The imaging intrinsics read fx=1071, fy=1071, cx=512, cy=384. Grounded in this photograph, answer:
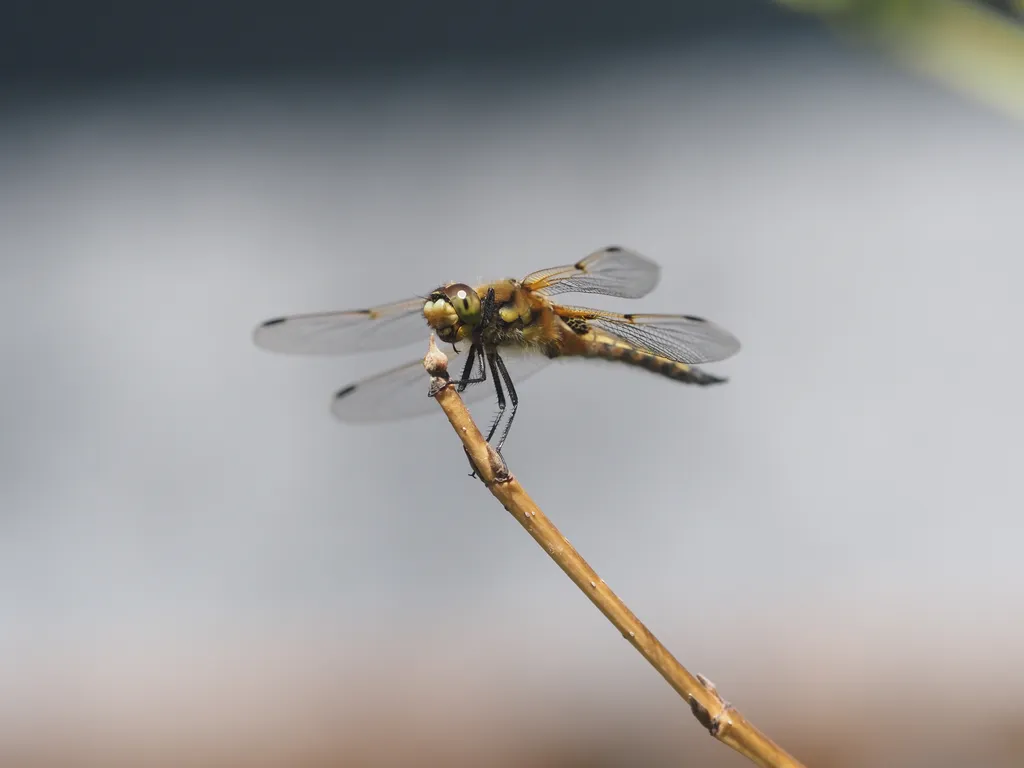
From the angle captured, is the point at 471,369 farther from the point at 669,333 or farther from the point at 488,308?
the point at 669,333

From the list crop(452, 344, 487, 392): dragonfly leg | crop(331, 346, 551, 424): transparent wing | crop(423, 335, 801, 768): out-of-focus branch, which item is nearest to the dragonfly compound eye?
crop(452, 344, 487, 392): dragonfly leg

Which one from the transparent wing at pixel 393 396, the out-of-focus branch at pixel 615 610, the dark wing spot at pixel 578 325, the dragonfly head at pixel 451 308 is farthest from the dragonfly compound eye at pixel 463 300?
the out-of-focus branch at pixel 615 610

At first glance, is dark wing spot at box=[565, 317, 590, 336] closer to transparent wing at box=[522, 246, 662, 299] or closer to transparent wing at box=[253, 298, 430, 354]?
transparent wing at box=[522, 246, 662, 299]

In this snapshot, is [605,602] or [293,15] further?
[293,15]

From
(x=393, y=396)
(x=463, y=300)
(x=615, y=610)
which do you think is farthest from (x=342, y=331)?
(x=615, y=610)

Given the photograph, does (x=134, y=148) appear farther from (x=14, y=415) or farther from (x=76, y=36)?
(x=14, y=415)

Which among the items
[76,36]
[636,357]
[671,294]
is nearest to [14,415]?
[76,36]
